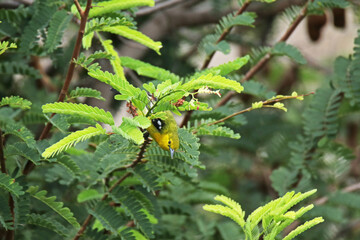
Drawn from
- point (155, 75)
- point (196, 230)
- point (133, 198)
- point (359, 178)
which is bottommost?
point (359, 178)

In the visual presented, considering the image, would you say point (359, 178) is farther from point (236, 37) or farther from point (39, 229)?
point (39, 229)

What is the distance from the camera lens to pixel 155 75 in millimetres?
1161

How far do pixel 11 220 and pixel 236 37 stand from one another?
1418 mm

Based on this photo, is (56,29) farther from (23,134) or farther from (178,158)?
(178,158)

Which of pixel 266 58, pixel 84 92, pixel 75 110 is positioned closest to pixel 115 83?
pixel 75 110

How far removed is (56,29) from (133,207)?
0.42 metres

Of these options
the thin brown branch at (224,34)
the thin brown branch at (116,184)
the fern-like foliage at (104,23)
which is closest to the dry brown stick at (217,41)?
the thin brown branch at (224,34)

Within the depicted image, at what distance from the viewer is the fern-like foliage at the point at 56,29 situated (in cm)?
117

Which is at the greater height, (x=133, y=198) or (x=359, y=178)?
(x=133, y=198)

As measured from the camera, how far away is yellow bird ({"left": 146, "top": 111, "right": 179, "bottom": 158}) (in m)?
0.90

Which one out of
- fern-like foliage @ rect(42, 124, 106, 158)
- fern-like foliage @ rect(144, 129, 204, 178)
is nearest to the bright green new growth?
fern-like foliage @ rect(144, 129, 204, 178)

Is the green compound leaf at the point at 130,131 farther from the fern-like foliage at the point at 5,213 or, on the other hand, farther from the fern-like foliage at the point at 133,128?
the fern-like foliage at the point at 5,213

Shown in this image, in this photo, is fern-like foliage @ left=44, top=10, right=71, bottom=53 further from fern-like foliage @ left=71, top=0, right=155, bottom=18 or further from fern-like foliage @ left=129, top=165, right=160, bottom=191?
fern-like foliage @ left=129, top=165, right=160, bottom=191

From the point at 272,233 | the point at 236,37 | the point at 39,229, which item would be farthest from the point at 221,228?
the point at 236,37
